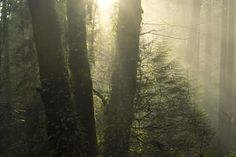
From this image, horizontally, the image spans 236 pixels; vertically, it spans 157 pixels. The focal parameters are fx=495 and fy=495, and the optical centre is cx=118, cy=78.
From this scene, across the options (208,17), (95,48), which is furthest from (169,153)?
(208,17)

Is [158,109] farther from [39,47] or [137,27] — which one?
[39,47]

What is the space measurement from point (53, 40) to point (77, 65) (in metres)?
2.06

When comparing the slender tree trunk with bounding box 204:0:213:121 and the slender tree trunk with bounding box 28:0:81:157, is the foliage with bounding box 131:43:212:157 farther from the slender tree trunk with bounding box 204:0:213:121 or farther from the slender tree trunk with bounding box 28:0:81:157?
the slender tree trunk with bounding box 204:0:213:121

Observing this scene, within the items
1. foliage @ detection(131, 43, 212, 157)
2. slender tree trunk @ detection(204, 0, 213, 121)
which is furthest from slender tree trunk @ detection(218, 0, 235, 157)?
foliage @ detection(131, 43, 212, 157)

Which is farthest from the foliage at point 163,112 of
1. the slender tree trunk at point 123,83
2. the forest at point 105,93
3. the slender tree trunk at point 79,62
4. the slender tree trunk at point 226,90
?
the slender tree trunk at point 226,90

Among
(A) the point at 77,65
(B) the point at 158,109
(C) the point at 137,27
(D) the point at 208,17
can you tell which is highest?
(D) the point at 208,17

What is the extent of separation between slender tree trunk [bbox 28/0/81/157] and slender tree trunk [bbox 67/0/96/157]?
1806 mm

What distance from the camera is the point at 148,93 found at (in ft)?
48.0

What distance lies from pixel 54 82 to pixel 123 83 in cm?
225

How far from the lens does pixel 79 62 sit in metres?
10.4

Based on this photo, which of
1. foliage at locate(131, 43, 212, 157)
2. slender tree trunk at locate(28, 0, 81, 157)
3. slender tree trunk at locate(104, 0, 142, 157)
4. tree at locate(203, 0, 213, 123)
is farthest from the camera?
tree at locate(203, 0, 213, 123)

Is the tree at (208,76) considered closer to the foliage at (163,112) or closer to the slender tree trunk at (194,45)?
the slender tree trunk at (194,45)

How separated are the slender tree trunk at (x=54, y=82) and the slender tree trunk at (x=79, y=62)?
181cm

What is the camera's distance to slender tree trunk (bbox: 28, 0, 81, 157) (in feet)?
27.2
